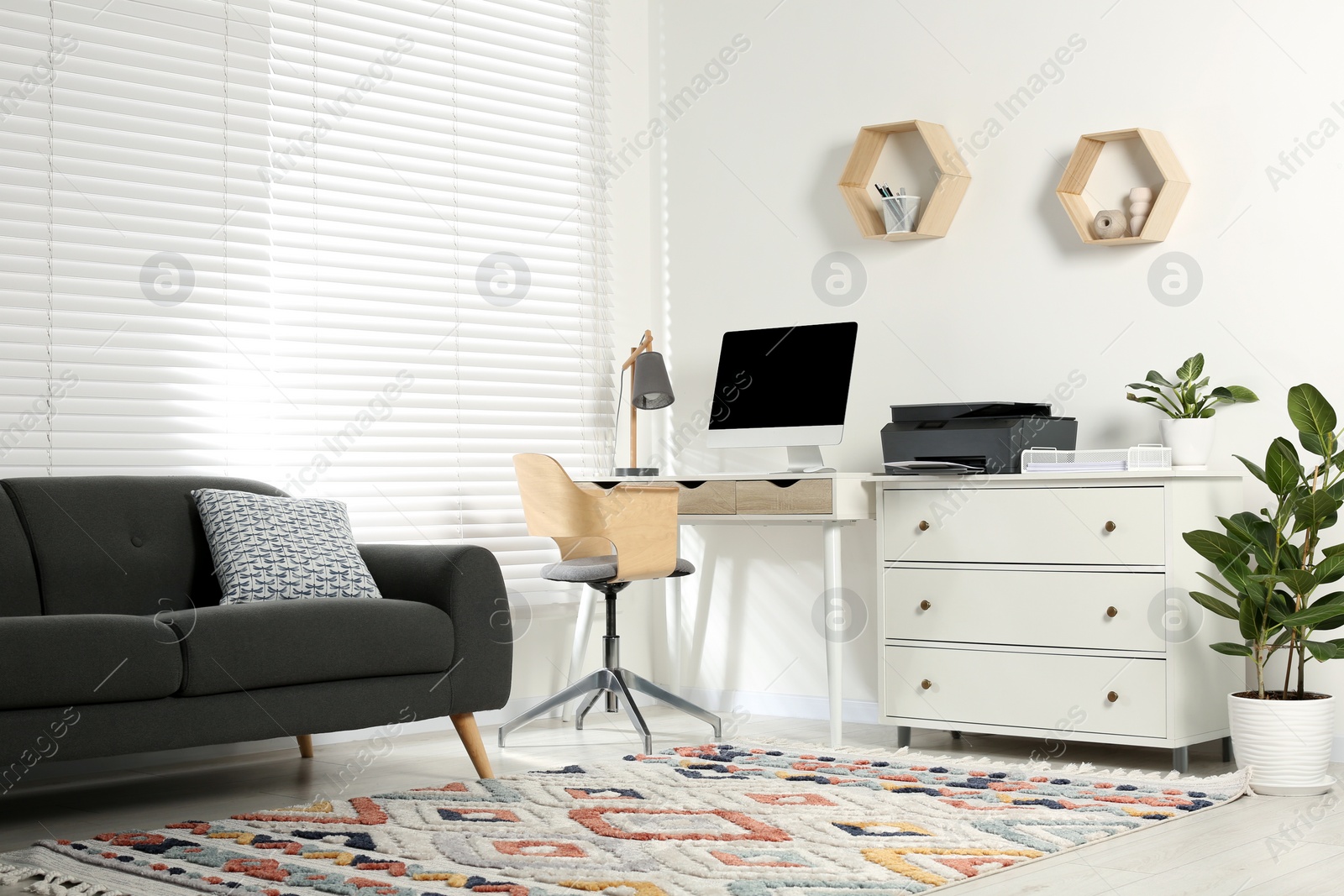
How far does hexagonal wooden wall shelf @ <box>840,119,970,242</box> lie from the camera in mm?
4473

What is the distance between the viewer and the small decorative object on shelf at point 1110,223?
411 cm

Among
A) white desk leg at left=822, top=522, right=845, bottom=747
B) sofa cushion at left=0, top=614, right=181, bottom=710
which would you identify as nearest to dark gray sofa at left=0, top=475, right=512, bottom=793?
sofa cushion at left=0, top=614, right=181, bottom=710

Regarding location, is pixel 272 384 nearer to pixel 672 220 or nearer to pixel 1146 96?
pixel 672 220

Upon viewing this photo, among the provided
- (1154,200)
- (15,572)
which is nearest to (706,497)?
(1154,200)

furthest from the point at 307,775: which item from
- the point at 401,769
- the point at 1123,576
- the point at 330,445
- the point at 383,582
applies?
the point at 1123,576

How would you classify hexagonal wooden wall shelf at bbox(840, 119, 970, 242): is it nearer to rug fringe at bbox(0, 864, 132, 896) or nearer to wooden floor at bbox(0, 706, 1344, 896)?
wooden floor at bbox(0, 706, 1344, 896)

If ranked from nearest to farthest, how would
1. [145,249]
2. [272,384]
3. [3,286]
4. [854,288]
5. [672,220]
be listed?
[3,286] < [145,249] < [272,384] < [854,288] < [672,220]

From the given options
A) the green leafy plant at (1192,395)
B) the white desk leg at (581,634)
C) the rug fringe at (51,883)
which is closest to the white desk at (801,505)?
the white desk leg at (581,634)

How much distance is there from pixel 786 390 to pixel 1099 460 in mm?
1086

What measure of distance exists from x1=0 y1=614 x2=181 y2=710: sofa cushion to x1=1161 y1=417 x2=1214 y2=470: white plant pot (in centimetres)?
265

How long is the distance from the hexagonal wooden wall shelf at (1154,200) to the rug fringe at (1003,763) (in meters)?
1.54

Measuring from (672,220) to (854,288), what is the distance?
89 cm

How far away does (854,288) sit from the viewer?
4801mm

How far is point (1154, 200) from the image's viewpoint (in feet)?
13.5
